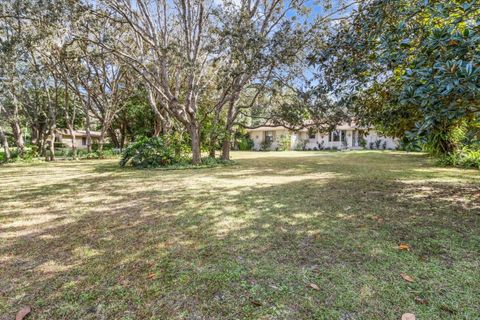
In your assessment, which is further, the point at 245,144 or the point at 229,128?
the point at 245,144

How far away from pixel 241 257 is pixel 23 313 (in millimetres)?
1985

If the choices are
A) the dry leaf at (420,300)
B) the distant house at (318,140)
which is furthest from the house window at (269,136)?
the dry leaf at (420,300)

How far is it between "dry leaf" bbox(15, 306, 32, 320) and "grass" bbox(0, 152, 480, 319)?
4 centimetres

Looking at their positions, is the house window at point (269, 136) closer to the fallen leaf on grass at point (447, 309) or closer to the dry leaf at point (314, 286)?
the dry leaf at point (314, 286)

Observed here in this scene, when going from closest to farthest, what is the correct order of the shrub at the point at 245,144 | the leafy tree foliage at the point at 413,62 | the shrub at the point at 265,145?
the leafy tree foliage at the point at 413,62 → the shrub at the point at 265,145 → the shrub at the point at 245,144

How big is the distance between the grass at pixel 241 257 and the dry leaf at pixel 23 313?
40 mm

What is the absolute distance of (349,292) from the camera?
7.70 feet

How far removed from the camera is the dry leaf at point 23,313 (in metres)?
2.09

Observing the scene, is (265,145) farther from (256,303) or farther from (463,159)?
(256,303)

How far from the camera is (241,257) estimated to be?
306 centimetres

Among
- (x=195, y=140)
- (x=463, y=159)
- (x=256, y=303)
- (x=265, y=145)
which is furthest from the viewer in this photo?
(x=265, y=145)

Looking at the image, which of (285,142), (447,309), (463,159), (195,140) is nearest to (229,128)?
(195,140)

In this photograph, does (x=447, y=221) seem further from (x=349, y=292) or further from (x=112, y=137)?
(x=112, y=137)

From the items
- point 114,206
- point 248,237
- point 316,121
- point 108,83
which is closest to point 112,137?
point 108,83
